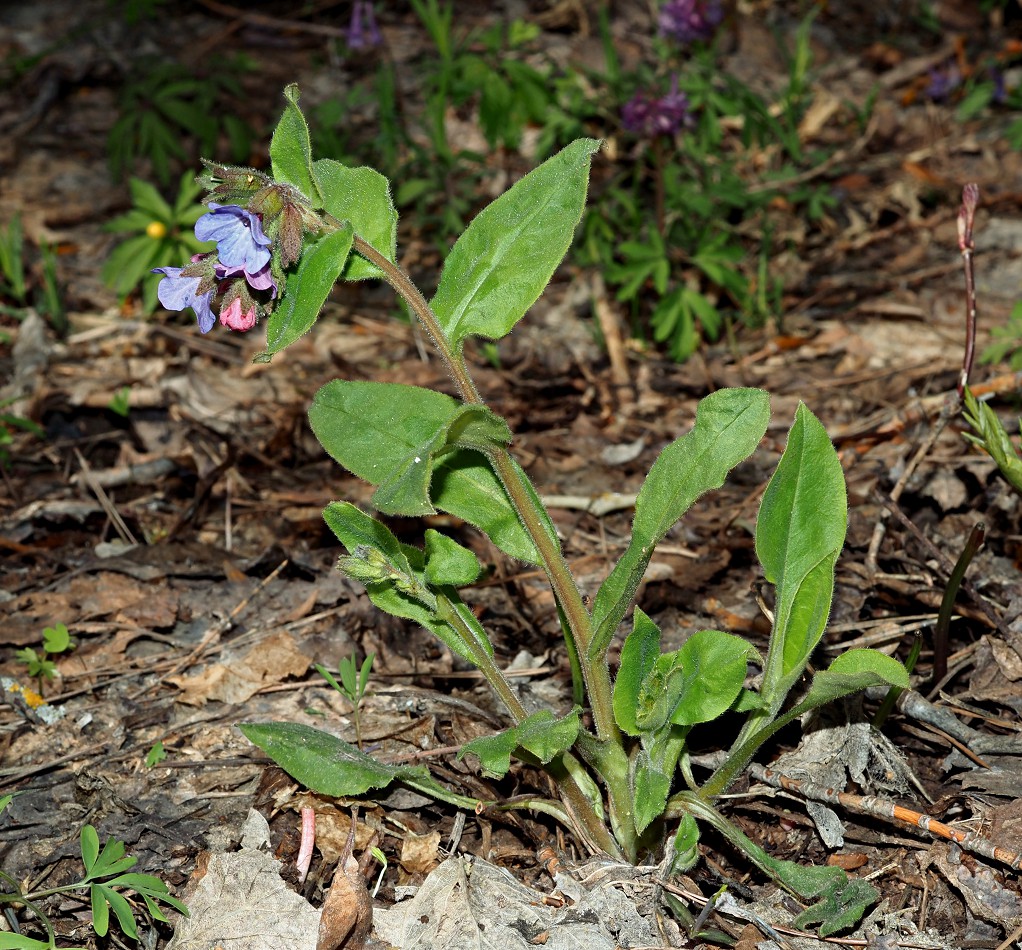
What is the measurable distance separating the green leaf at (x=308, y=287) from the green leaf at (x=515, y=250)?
0.24m

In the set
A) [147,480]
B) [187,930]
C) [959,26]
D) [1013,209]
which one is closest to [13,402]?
[147,480]

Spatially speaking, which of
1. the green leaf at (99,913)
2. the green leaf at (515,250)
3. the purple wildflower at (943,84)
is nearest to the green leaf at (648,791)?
the green leaf at (515,250)

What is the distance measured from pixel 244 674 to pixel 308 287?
4.10 feet

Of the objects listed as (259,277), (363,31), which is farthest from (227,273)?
(363,31)

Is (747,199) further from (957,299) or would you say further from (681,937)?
(681,937)

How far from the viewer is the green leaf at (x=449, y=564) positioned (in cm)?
202

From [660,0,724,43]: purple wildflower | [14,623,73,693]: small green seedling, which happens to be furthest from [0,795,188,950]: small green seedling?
[660,0,724,43]: purple wildflower

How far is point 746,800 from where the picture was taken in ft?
7.24

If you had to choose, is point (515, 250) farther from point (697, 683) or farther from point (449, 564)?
point (697, 683)

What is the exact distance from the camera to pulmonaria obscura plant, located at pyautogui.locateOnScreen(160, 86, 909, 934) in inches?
68.6

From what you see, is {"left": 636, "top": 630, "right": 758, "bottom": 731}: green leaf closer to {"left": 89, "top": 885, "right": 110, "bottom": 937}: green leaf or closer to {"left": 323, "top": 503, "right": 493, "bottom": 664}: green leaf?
{"left": 323, "top": 503, "right": 493, "bottom": 664}: green leaf

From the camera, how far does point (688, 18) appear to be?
4.96 m

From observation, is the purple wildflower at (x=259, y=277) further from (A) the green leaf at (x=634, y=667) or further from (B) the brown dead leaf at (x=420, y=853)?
(B) the brown dead leaf at (x=420, y=853)

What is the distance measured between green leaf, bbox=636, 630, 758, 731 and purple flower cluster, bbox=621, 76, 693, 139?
2819mm
